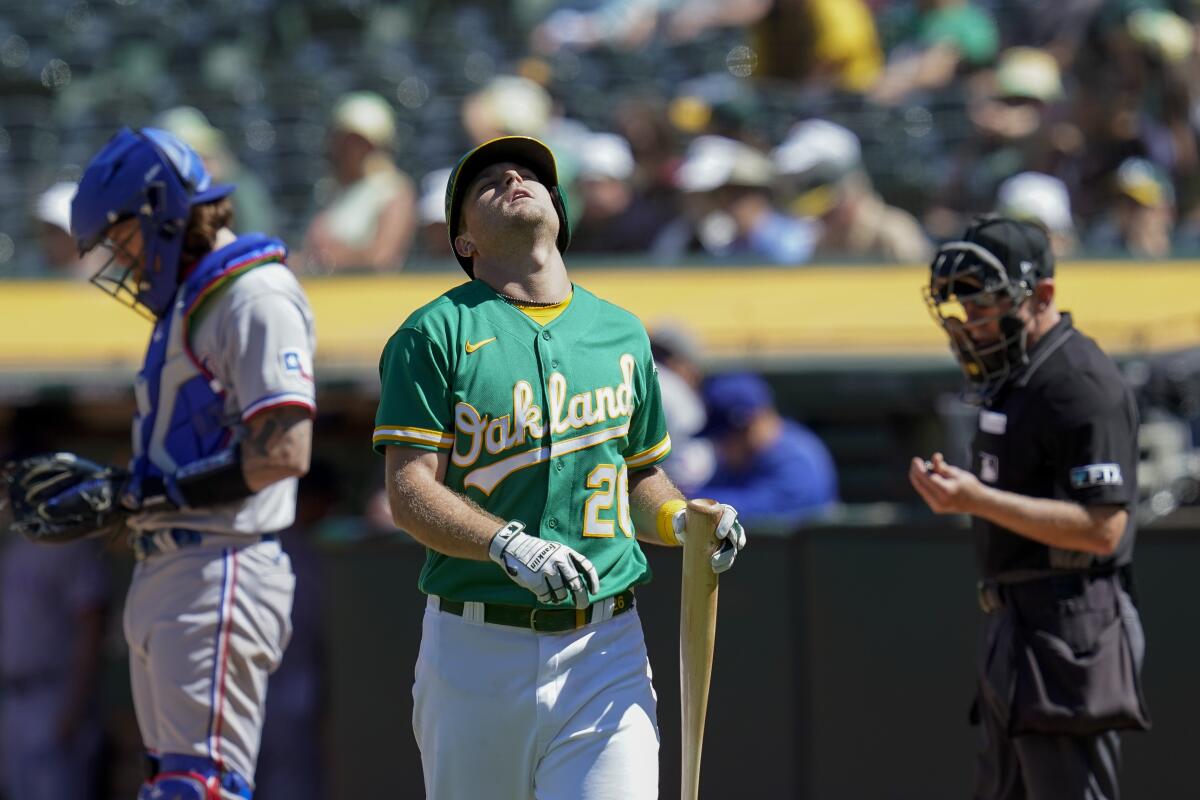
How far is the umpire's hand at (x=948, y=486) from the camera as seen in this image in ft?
15.1

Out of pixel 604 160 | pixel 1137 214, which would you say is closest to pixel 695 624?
pixel 1137 214

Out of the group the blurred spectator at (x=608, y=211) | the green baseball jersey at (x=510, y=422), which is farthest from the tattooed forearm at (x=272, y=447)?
the blurred spectator at (x=608, y=211)

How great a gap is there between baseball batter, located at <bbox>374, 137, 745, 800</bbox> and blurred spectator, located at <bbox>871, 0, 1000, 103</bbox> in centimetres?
659

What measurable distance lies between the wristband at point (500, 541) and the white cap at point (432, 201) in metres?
5.68

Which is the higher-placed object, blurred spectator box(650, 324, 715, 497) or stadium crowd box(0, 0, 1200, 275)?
stadium crowd box(0, 0, 1200, 275)

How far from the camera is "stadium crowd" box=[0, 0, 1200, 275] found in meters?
9.07

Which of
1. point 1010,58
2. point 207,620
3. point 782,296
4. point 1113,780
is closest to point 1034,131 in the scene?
point 1010,58

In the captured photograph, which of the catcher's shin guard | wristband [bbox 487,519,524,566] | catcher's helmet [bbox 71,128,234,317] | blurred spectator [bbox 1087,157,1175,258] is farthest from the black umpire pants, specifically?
blurred spectator [bbox 1087,157,1175,258]

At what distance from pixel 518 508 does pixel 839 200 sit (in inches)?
216

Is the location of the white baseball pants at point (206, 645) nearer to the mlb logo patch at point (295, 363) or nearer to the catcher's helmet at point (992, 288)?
the mlb logo patch at point (295, 363)

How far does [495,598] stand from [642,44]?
902cm

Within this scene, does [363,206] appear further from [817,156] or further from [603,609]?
[603,609]

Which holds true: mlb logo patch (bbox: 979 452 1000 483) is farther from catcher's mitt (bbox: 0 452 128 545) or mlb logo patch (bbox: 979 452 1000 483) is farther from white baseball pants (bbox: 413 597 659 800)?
catcher's mitt (bbox: 0 452 128 545)

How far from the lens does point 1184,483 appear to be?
6.75 meters
